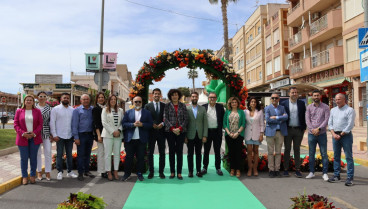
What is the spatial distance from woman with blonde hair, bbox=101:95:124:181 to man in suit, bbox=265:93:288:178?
358cm

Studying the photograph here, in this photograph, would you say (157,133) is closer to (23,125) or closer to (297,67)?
(23,125)

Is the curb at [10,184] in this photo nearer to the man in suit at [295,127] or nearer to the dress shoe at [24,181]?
the dress shoe at [24,181]

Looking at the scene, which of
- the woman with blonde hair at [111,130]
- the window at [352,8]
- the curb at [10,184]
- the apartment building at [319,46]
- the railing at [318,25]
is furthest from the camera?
the railing at [318,25]

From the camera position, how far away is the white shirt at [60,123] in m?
7.11

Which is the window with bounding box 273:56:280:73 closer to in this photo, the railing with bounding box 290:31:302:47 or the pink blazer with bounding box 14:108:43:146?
the railing with bounding box 290:31:302:47

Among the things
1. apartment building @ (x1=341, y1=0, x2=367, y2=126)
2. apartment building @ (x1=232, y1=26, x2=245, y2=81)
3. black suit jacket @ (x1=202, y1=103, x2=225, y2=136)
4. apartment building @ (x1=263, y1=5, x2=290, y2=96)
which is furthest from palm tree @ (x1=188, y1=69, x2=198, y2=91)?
black suit jacket @ (x1=202, y1=103, x2=225, y2=136)

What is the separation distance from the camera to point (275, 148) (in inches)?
291

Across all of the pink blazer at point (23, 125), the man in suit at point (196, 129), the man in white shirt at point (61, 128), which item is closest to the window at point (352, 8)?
the man in suit at point (196, 129)

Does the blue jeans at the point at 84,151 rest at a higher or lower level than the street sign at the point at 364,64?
lower

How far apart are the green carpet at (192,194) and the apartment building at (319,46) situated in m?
16.2

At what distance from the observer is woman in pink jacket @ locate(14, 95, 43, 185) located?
6.65m

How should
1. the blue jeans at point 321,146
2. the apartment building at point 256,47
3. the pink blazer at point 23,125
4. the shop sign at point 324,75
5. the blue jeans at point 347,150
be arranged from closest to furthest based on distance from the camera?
1. the blue jeans at point 347,150
2. the pink blazer at point 23,125
3. the blue jeans at point 321,146
4. the shop sign at point 324,75
5. the apartment building at point 256,47

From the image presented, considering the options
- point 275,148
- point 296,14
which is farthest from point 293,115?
point 296,14

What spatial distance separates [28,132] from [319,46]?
25048 millimetres
